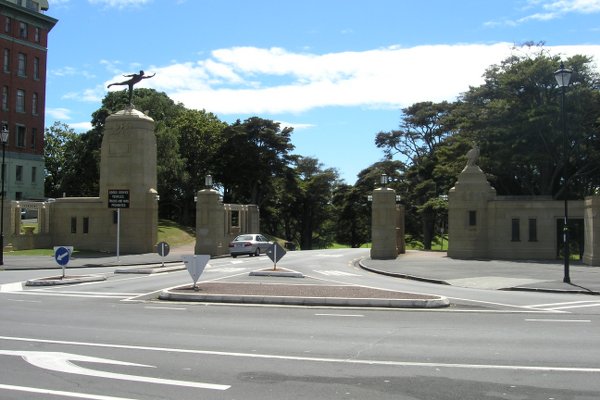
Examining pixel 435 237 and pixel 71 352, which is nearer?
pixel 71 352

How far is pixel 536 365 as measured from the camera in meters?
7.87

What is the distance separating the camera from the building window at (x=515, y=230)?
32.7 m

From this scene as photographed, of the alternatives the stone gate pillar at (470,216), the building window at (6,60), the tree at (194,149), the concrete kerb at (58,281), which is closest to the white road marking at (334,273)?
the concrete kerb at (58,281)

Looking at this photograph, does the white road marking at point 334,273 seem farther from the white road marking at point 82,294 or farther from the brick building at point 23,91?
the brick building at point 23,91

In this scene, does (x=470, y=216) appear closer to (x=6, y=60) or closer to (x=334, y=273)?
(x=334, y=273)

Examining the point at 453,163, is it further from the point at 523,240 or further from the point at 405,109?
the point at 405,109

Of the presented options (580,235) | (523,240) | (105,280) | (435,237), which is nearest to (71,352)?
(105,280)

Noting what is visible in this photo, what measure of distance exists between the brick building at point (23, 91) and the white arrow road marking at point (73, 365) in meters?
62.0

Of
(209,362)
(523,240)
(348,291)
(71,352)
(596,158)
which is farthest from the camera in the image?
(596,158)

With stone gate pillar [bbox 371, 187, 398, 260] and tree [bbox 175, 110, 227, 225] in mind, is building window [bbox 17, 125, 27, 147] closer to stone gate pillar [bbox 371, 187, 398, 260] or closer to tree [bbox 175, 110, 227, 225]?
tree [bbox 175, 110, 227, 225]

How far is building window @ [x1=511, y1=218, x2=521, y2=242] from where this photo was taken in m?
32.7

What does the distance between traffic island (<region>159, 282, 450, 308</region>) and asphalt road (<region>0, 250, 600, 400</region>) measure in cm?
→ 72

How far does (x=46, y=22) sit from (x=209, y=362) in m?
72.3

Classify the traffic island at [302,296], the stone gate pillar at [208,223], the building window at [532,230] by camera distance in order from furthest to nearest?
the stone gate pillar at [208,223] → the building window at [532,230] → the traffic island at [302,296]
